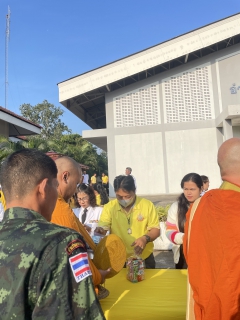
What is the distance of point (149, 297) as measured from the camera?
215cm

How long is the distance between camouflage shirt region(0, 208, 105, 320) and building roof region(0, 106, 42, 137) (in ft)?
31.5

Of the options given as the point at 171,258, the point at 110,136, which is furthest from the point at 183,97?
the point at 171,258

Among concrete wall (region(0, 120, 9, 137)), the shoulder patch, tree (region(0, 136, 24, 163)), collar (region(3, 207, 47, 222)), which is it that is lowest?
the shoulder patch

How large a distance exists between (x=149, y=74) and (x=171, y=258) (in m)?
11.5

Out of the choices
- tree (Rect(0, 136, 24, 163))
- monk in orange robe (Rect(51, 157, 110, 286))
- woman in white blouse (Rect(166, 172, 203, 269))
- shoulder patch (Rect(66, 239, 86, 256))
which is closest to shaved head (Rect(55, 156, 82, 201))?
monk in orange robe (Rect(51, 157, 110, 286))

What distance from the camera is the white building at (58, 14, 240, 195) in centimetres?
1518

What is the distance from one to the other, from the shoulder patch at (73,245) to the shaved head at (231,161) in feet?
3.00

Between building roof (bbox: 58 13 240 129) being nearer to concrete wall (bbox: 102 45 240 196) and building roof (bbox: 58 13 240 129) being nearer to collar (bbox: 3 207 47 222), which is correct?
concrete wall (bbox: 102 45 240 196)

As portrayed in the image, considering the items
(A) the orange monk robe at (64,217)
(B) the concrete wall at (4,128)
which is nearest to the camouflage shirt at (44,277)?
(A) the orange monk robe at (64,217)

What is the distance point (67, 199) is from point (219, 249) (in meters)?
1.07

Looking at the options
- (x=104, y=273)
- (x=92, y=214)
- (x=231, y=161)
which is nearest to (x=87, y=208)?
(x=92, y=214)

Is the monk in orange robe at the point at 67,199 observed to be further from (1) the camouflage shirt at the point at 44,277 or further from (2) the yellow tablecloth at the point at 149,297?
(1) the camouflage shirt at the point at 44,277

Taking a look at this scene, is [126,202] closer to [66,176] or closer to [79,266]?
[66,176]

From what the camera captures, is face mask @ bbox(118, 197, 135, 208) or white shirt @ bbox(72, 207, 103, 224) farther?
white shirt @ bbox(72, 207, 103, 224)
